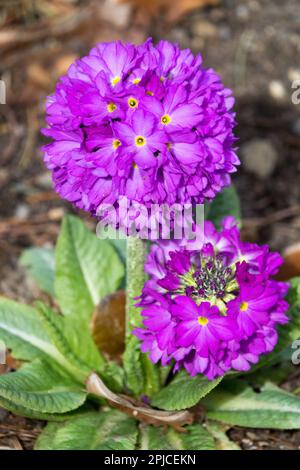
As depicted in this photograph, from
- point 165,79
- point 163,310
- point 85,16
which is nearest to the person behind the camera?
point 165,79

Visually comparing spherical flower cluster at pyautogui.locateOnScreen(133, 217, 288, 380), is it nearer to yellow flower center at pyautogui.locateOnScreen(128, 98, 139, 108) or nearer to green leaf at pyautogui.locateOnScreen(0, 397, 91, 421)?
green leaf at pyautogui.locateOnScreen(0, 397, 91, 421)

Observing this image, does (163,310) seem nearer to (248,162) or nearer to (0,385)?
(0,385)

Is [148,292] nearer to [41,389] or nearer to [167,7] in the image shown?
[41,389]

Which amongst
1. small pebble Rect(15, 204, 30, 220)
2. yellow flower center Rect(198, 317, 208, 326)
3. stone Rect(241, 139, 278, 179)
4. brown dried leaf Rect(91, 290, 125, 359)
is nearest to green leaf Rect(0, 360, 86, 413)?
brown dried leaf Rect(91, 290, 125, 359)

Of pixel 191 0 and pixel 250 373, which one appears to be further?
pixel 191 0

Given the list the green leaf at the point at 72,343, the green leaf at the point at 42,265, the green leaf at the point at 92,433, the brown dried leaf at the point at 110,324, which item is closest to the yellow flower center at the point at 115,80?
the green leaf at the point at 72,343

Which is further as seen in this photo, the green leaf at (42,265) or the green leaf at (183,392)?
the green leaf at (42,265)

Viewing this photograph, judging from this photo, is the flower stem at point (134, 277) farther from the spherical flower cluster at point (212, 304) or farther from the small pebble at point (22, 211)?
the small pebble at point (22, 211)

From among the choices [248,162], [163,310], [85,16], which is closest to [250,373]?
[163,310]
